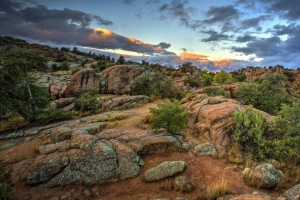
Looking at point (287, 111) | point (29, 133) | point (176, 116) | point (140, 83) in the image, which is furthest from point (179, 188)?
point (140, 83)

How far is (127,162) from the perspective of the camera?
363 inches

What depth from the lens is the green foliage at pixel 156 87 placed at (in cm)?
2586

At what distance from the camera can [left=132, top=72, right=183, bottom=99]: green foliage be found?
2586 cm

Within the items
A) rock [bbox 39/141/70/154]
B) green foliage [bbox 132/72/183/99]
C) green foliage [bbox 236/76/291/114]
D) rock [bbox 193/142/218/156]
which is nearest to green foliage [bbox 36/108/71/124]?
rock [bbox 39/141/70/154]

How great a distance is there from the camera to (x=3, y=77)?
1582 cm

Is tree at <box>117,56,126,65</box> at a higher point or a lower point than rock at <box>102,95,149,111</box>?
higher

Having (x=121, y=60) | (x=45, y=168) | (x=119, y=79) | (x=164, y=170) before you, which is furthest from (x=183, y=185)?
(x=121, y=60)

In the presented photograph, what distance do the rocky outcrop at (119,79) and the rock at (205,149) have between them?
1720 cm

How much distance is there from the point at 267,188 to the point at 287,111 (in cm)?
577

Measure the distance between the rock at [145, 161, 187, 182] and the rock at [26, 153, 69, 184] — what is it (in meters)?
4.19

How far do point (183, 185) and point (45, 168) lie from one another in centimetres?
651

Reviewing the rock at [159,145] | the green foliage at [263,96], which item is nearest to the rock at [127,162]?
the rock at [159,145]

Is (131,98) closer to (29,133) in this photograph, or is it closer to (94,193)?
(29,133)

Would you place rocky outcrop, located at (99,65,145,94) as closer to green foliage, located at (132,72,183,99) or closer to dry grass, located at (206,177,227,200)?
green foliage, located at (132,72,183,99)
